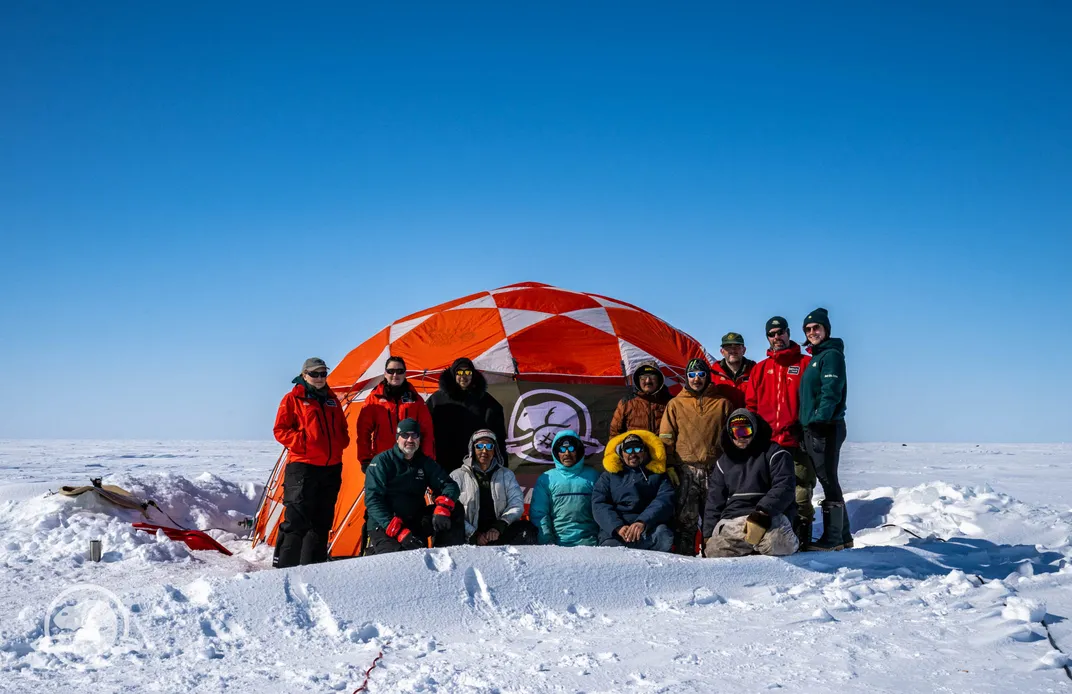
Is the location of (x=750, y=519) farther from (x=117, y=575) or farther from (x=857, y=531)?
(x=117, y=575)

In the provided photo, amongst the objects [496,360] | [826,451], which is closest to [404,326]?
[496,360]

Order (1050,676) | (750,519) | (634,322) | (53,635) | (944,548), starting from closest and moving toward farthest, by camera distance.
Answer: (1050,676), (53,635), (750,519), (944,548), (634,322)

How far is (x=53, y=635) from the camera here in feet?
12.3

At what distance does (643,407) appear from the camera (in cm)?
641

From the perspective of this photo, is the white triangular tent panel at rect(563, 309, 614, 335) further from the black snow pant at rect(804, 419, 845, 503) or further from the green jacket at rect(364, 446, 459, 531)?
the green jacket at rect(364, 446, 459, 531)

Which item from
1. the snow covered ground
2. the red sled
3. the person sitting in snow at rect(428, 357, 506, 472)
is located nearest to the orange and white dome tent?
the red sled

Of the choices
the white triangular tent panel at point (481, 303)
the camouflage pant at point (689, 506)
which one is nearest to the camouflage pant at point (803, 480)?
the camouflage pant at point (689, 506)

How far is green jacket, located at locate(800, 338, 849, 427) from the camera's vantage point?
585 cm

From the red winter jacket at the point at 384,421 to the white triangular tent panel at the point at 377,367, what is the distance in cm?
156

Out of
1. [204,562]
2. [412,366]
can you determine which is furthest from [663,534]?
[204,562]

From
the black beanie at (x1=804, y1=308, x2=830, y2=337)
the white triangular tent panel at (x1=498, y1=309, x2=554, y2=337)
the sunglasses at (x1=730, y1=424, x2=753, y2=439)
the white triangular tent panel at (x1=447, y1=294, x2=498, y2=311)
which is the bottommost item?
the sunglasses at (x1=730, y1=424, x2=753, y2=439)

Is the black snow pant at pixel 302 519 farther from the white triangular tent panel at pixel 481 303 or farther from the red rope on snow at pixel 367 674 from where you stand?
the white triangular tent panel at pixel 481 303

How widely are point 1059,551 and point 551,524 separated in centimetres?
419

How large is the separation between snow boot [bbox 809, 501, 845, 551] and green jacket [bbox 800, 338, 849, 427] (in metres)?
0.65
